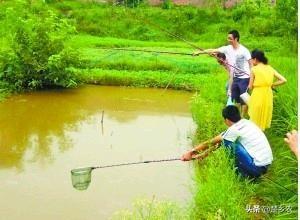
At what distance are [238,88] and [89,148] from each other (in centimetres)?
251

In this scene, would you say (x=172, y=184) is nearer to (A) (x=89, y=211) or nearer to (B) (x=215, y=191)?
(A) (x=89, y=211)

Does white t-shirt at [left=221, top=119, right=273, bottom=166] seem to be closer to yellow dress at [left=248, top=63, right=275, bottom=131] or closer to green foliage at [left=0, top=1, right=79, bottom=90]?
yellow dress at [left=248, top=63, right=275, bottom=131]

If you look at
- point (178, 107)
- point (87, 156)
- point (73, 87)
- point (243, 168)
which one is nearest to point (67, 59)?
point (73, 87)

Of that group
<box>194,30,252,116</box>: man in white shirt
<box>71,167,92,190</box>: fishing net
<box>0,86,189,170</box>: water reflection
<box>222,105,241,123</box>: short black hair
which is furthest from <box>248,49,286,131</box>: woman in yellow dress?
<box>0,86,189,170</box>: water reflection

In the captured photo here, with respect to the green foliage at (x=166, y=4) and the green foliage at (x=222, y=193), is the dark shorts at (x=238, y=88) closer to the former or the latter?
the green foliage at (x=222, y=193)

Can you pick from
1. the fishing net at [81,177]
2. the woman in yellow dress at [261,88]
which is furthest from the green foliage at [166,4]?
the fishing net at [81,177]

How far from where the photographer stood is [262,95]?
6746mm

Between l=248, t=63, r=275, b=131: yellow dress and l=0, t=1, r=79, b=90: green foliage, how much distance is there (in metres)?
6.62

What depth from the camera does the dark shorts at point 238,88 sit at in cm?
793

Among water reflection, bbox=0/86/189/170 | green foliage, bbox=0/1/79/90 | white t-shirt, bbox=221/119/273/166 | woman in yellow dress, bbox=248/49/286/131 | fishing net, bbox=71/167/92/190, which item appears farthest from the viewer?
green foliage, bbox=0/1/79/90

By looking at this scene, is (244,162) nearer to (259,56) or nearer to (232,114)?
(232,114)

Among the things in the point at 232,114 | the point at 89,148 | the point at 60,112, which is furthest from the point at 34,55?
the point at 232,114

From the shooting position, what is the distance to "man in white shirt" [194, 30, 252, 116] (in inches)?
305

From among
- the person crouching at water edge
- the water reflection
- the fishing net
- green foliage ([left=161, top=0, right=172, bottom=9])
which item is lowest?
the water reflection
